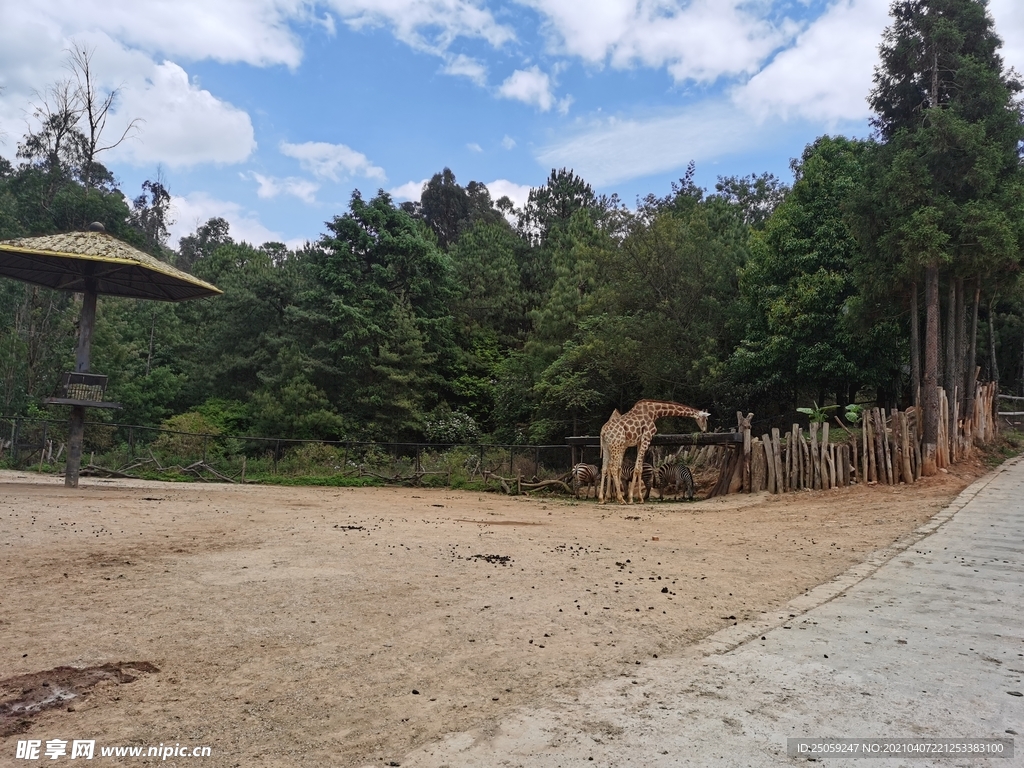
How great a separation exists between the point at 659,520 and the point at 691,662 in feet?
25.2

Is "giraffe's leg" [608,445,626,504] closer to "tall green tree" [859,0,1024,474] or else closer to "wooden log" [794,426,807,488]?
"wooden log" [794,426,807,488]

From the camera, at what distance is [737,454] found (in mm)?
14781

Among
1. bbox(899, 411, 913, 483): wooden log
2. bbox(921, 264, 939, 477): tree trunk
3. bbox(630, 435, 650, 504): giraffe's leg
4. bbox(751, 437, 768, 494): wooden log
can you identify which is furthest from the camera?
bbox(630, 435, 650, 504): giraffe's leg

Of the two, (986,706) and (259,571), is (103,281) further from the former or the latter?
(986,706)

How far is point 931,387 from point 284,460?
16.6 m

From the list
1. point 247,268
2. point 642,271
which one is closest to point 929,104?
point 642,271

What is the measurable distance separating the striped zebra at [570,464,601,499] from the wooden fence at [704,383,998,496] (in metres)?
2.78

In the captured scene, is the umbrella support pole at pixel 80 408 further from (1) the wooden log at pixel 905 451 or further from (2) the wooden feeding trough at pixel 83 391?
(1) the wooden log at pixel 905 451

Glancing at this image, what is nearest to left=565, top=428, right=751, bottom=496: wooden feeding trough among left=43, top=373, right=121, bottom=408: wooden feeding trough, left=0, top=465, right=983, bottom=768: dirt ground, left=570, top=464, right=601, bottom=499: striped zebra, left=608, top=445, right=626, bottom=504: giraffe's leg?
left=608, top=445, right=626, bottom=504: giraffe's leg

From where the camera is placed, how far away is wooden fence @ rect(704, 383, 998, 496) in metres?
13.3

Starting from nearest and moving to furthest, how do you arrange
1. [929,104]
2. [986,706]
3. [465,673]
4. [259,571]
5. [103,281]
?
[986,706]
[465,673]
[259,571]
[929,104]
[103,281]

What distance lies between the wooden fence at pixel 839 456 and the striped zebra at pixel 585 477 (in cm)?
278

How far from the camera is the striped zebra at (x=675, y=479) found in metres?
15.3

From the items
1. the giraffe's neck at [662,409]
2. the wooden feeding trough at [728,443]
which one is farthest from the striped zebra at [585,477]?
the giraffe's neck at [662,409]
